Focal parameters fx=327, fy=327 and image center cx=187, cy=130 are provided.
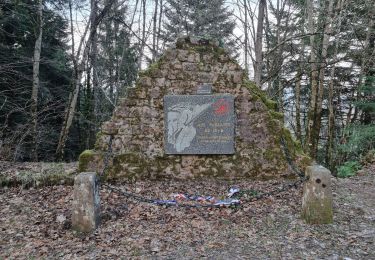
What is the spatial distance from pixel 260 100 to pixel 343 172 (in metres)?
3.95

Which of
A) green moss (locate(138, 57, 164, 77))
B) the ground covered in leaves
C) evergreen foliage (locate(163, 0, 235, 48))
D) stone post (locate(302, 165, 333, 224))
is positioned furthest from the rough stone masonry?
evergreen foliage (locate(163, 0, 235, 48))

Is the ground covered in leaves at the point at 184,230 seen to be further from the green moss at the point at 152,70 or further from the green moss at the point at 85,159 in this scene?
the green moss at the point at 152,70

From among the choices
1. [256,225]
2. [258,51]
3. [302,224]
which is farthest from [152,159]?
[258,51]

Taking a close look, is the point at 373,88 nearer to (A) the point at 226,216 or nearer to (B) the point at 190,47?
(B) the point at 190,47

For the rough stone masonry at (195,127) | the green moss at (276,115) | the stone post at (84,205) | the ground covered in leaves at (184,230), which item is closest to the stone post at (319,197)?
the ground covered in leaves at (184,230)

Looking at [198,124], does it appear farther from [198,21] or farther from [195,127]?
[198,21]

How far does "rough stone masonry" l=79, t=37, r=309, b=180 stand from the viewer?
6.61 meters

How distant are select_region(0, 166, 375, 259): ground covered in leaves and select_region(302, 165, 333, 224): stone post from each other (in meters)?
0.12

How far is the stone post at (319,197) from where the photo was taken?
4645 millimetres

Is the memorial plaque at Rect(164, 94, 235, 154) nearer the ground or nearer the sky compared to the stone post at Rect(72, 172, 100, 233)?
nearer the sky

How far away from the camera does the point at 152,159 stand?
21.7 feet

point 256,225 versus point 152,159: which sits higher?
point 152,159

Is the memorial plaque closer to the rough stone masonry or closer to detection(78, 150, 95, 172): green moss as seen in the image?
the rough stone masonry

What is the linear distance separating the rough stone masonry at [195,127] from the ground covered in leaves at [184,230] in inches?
23.5
